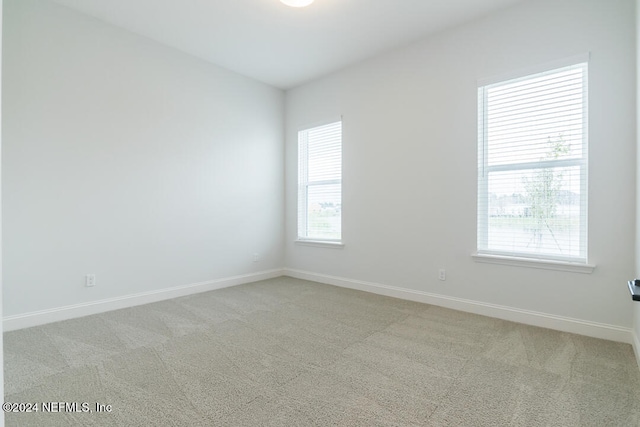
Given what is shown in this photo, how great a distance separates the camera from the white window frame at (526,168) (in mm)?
2895

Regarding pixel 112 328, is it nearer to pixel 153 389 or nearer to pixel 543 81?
pixel 153 389

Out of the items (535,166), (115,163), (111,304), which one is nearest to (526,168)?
(535,166)

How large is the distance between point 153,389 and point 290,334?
115cm

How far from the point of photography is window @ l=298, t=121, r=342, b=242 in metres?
4.82

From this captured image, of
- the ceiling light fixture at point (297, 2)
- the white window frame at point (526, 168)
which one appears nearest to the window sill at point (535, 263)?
the white window frame at point (526, 168)

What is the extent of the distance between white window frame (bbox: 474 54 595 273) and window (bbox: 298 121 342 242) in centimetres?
189

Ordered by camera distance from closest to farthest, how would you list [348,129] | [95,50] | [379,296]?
1. [95,50]
2. [379,296]
3. [348,129]

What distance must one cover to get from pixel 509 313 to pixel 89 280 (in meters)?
4.19

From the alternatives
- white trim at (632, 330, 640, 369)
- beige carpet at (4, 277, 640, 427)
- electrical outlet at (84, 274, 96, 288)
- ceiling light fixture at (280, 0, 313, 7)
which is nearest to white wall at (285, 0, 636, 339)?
white trim at (632, 330, 640, 369)

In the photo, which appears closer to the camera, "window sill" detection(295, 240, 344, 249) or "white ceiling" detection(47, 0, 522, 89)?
"white ceiling" detection(47, 0, 522, 89)

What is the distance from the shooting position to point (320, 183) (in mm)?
5008

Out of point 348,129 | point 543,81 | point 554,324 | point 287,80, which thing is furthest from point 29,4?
point 554,324

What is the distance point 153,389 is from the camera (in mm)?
2076

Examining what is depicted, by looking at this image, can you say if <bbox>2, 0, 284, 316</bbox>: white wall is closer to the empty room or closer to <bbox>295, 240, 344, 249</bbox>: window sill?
the empty room
